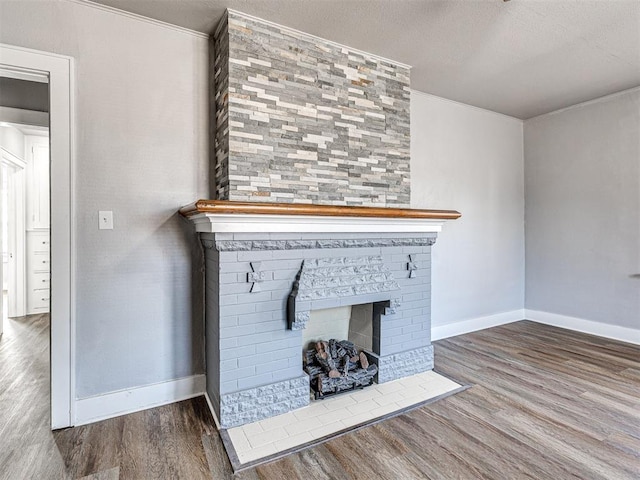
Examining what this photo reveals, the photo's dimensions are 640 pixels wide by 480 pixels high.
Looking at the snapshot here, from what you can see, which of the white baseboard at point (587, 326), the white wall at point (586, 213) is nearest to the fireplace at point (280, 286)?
the white wall at point (586, 213)

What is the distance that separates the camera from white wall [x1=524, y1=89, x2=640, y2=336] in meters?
3.49

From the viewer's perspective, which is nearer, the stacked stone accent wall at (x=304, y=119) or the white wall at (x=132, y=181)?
the white wall at (x=132, y=181)

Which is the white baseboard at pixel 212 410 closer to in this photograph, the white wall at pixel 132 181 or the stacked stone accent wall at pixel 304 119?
the white wall at pixel 132 181

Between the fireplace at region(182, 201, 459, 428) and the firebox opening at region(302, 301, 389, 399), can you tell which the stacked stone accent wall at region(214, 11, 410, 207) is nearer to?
the fireplace at region(182, 201, 459, 428)

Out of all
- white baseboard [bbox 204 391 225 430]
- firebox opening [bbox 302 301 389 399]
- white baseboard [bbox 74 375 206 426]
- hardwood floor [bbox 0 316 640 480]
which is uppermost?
firebox opening [bbox 302 301 389 399]

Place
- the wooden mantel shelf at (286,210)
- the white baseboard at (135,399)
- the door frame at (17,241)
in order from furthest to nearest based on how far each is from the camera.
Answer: the door frame at (17,241) → the white baseboard at (135,399) → the wooden mantel shelf at (286,210)

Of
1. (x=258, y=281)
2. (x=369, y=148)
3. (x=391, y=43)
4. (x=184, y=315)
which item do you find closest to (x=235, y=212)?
(x=258, y=281)

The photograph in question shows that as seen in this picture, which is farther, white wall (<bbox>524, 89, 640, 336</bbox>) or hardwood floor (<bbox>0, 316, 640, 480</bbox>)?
white wall (<bbox>524, 89, 640, 336</bbox>)

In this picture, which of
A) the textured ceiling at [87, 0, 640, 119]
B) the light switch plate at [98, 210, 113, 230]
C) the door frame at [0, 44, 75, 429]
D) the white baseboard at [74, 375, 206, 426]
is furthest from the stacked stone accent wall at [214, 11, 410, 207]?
the white baseboard at [74, 375, 206, 426]

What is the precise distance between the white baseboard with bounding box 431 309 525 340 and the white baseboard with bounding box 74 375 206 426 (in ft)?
7.76

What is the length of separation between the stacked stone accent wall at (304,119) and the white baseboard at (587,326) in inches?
106

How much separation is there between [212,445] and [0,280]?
3.49 metres

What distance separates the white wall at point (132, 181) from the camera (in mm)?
2068

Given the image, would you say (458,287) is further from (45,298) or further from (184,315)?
(45,298)
